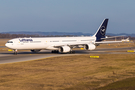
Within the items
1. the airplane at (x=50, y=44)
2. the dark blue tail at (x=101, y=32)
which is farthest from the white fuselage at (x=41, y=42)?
the dark blue tail at (x=101, y=32)

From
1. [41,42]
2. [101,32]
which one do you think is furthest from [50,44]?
[101,32]

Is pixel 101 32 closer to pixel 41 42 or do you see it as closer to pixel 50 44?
pixel 50 44

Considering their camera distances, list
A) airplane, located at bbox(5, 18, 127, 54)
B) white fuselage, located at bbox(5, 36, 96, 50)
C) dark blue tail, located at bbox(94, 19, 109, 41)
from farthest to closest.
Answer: dark blue tail, located at bbox(94, 19, 109, 41) < airplane, located at bbox(5, 18, 127, 54) < white fuselage, located at bbox(5, 36, 96, 50)

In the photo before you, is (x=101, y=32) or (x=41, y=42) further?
(x=101, y=32)

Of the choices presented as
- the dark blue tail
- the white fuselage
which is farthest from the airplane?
the dark blue tail

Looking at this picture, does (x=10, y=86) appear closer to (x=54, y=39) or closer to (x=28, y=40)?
(x=28, y=40)

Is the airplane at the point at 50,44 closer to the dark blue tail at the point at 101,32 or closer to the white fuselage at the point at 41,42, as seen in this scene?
the white fuselage at the point at 41,42

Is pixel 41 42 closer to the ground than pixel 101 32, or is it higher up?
closer to the ground

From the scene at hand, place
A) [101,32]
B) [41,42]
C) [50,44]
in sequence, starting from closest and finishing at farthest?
[41,42]
[50,44]
[101,32]

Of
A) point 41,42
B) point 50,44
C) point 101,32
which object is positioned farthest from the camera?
point 101,32

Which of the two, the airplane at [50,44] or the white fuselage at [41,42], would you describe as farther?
the airplane at [50,44]

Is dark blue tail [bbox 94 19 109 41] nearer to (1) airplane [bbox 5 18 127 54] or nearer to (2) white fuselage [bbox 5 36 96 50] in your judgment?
(1) airplane [bbox 5 18 127 54]

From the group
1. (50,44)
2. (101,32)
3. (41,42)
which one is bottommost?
(50,44)

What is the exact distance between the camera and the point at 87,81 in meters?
21.0
